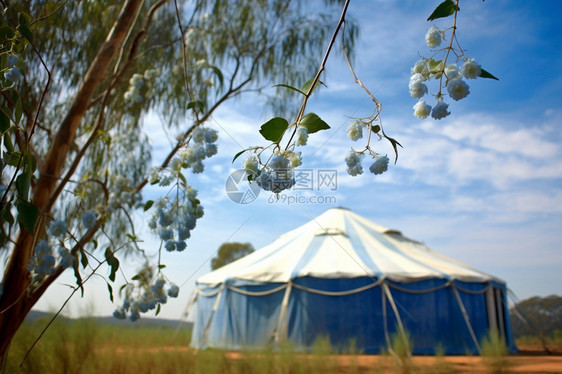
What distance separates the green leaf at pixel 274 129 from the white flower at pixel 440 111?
23cm

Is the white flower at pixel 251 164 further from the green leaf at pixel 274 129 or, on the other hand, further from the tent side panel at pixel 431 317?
the tent side panel at pixel 431 317

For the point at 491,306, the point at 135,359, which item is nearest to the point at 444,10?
the point at 135,359

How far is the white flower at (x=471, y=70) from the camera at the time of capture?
2.06ft

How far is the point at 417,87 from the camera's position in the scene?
0.64 metres

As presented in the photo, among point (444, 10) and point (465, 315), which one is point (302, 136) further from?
point (465, 315)

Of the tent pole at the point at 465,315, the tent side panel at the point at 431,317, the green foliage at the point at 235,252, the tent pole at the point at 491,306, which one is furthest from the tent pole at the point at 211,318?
the green foliage at the point at 235,252

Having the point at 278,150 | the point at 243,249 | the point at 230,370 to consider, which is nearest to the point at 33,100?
the point at 230,370

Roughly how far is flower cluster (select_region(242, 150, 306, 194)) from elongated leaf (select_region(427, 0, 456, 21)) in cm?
27

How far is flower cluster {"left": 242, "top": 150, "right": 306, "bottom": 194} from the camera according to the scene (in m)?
0.56

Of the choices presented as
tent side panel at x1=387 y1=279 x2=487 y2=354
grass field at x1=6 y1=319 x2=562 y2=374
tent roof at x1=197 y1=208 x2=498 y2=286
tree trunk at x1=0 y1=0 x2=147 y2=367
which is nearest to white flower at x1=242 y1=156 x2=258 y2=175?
tree trunk at x1=0 y1=0 x2=147 y2=367

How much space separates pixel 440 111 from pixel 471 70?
0.23 feet

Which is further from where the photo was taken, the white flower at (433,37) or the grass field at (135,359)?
the grass field at (135,359)

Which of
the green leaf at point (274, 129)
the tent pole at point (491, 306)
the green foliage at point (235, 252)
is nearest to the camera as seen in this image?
the green leaf at point (274, 129)

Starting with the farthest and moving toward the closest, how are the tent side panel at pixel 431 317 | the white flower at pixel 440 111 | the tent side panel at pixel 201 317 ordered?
the tent side panel at pixel 201 317, the tent side panel at pixel 431 317, the white flower at pixel 440 111
